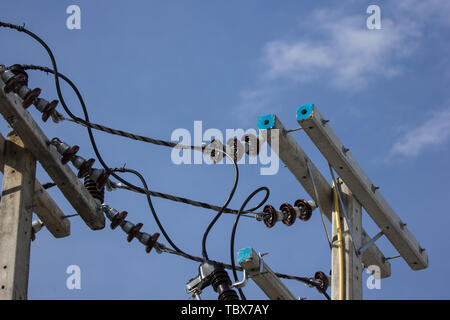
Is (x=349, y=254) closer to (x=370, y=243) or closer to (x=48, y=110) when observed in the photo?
(x=370, y=243)

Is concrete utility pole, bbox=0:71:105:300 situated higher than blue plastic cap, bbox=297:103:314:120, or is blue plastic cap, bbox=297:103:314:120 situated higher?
blue plastic cap, bbox=297:103:314:120

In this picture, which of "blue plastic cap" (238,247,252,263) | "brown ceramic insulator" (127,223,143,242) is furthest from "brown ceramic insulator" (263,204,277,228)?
"brown ceramic insulator" (127,223,143,242)

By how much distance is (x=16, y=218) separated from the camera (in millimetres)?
11547

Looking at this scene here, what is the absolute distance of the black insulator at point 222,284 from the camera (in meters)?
10.7

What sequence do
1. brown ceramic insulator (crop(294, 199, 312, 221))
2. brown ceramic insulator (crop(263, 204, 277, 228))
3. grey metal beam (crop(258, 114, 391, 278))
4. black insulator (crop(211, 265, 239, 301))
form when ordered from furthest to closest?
brown ceramic insulator (crop(294, 199, 312, 221)), brown ceramic insulator (crop(263, 204, 277, 228)), grey metal beam (crop(258, 114, 391, 278)), black insulator (crop(211, 265, 239, 301))

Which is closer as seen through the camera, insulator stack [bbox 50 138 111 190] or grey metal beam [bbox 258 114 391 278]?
insulator stack [bbox 50 138 111 190]

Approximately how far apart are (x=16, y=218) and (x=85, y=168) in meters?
0.88

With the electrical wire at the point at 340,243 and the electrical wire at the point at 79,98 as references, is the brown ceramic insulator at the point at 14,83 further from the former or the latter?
the electrical wire at the point at 340,243

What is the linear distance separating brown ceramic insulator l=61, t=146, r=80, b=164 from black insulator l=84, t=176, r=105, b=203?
648 millimetres

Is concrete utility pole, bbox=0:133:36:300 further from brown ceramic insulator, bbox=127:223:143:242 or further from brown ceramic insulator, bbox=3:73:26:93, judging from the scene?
brown ceramic insulator, bbox=127:223:143:242

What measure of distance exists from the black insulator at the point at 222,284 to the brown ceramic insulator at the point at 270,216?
1.83m

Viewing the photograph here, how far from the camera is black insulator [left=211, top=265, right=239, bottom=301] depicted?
10.7m
